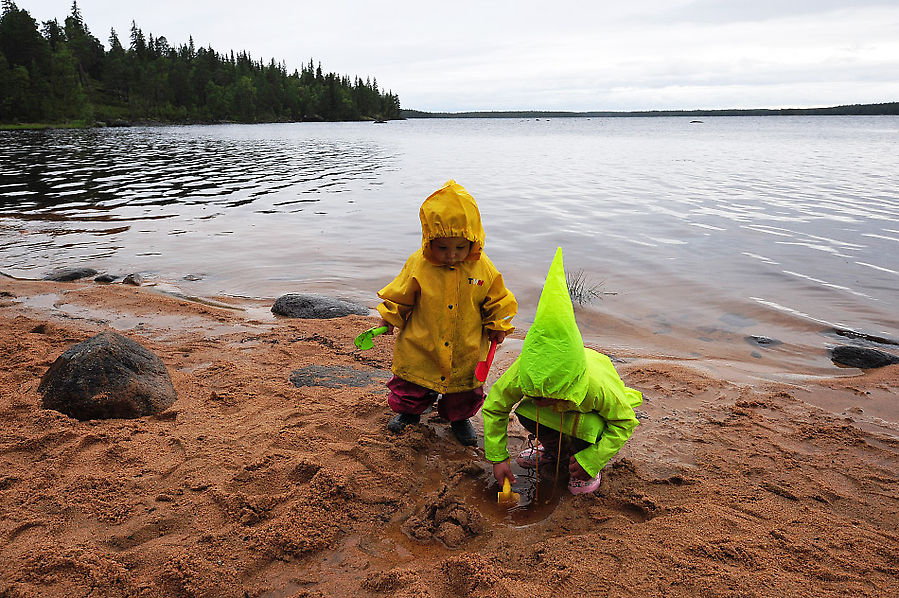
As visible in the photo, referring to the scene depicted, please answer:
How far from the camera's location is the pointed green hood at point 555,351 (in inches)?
98.6

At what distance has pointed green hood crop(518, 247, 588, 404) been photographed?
2504 millimetres

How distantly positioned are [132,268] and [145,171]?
16.0 meters

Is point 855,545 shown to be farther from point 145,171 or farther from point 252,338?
point 145,171

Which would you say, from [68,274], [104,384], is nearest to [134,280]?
[68,274]

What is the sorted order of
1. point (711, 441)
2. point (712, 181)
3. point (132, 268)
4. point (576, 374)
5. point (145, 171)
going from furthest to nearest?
point (145, 171) → point (712, 181) → point (132, 268) → point (711, 441) → point (576, 374)

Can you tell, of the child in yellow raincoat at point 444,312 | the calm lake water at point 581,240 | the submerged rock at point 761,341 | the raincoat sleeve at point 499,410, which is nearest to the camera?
the raincoat sleeve at point 499,410

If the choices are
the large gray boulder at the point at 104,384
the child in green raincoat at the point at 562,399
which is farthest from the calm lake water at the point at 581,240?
the large gray boulder at the point at 104,384

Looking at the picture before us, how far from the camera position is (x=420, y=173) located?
2339cm

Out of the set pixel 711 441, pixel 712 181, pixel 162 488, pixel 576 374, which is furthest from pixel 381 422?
pixel 712 181

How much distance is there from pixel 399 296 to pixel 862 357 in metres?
4.82

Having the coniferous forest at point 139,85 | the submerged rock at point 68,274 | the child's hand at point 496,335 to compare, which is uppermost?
the coniferous forest at point 139,85

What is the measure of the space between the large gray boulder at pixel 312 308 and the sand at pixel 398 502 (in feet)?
6.11

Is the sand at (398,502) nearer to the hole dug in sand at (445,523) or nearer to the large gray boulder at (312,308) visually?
the hole dug in sand at (445,523)

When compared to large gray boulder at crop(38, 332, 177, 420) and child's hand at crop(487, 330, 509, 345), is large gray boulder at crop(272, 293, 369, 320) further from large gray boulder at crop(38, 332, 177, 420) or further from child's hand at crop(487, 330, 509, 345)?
child's hand at crop(487, 330, 509, 345)
